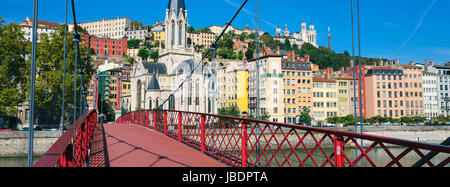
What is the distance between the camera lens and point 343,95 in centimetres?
5838

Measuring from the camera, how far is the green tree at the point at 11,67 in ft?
96.4

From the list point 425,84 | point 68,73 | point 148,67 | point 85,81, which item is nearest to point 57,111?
point 85,81

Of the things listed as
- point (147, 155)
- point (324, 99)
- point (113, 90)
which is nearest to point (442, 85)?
point (324, 99)

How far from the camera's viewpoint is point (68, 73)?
32781 mm

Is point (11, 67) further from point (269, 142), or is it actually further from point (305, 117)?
point (305, 117)

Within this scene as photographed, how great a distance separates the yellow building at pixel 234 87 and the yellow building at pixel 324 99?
11.0 m

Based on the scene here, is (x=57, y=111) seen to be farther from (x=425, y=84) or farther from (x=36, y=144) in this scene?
(x=425, y=84)

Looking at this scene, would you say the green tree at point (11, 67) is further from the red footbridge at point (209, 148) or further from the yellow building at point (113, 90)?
the yellow building at point (113, 90)

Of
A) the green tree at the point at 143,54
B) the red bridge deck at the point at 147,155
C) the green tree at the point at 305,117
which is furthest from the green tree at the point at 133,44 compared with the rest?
the red bridge deck at the point at 147,155

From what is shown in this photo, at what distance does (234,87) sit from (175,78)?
10.4 metres

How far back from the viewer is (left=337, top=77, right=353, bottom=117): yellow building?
57531 mm

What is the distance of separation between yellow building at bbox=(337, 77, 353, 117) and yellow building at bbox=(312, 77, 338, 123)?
1.19 metres
